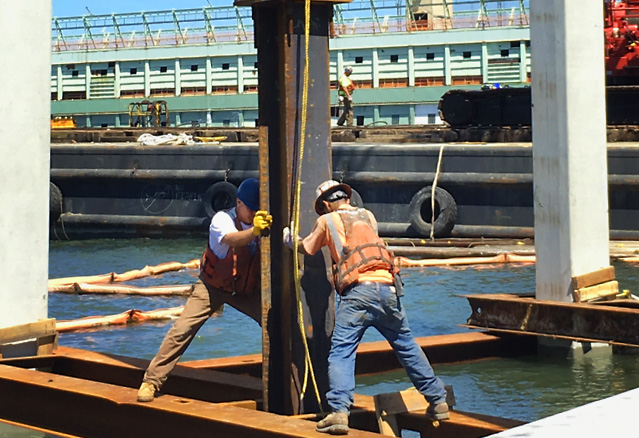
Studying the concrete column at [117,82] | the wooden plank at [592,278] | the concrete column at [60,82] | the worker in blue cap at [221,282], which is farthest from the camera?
the concrete column at [60,82]

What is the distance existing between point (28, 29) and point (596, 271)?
5.29m

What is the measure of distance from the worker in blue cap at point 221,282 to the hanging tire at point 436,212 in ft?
42.3

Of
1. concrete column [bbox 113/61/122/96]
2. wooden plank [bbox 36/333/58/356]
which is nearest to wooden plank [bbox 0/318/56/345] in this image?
wooden plank [bbox 36/333/58/356]

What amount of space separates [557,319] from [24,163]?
4652mm

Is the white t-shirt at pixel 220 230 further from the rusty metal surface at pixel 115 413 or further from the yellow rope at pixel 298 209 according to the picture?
the rusty metal surface at pixel 115 413

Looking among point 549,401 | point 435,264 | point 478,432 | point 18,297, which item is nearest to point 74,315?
point 18,297

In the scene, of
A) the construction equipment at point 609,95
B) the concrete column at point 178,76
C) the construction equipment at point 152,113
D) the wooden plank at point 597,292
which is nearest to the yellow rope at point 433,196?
the construction equipment at point 609,95

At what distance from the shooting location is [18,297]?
832 cm

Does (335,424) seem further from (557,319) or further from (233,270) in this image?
(557,319)

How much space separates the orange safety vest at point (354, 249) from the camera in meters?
5.98

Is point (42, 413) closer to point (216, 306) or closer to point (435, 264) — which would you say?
point (216, 306)

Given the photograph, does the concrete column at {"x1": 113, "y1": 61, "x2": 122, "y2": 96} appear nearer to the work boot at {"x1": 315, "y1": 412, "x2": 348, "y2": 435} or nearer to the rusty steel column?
the rusty steel column

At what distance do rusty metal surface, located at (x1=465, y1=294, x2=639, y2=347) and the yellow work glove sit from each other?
12.2 ft

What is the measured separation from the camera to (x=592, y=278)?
9398 millimetres
